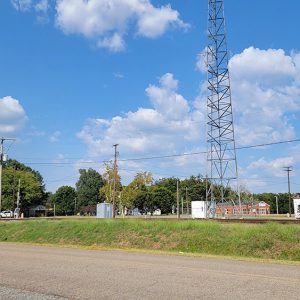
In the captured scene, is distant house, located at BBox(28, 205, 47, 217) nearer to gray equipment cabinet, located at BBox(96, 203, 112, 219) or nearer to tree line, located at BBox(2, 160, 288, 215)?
tree line, located at BBox(2, 160, 288, 215)

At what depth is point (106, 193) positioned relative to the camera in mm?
102562

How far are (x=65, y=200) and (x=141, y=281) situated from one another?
13684 centimetres

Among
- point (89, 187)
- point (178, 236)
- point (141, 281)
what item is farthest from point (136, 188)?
point (141, 281)

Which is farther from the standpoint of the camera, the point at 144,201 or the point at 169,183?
the point at 169,183

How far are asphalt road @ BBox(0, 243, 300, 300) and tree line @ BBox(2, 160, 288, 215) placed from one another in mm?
60563

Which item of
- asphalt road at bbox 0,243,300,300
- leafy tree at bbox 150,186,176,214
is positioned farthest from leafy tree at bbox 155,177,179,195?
asphalt road at bbox 0,243,300,300

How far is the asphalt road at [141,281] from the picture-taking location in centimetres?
934

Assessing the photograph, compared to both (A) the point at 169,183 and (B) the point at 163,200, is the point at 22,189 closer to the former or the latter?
(B) the point at 163,200

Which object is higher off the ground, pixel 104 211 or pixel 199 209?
pixel 199 209

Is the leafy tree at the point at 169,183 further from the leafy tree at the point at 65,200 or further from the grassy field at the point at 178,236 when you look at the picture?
the grassy field at the point at 178,236

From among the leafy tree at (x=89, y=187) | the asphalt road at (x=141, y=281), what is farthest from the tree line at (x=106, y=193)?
the asphalt road at (x=141, y=281)

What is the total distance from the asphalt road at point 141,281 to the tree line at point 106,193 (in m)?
60.6

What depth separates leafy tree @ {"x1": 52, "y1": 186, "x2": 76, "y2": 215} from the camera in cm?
14211

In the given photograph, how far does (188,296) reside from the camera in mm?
9133
